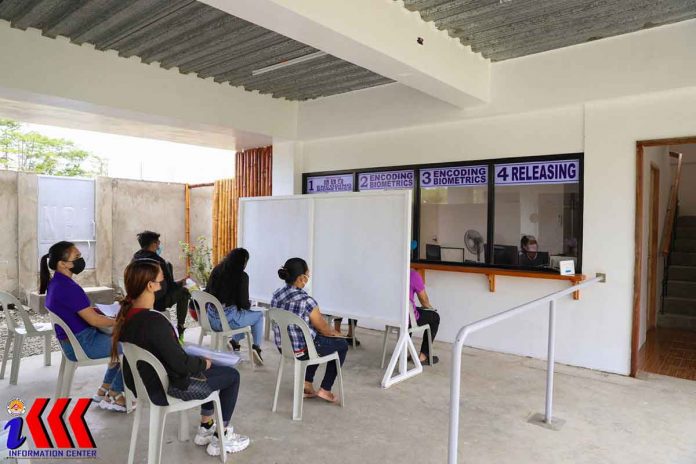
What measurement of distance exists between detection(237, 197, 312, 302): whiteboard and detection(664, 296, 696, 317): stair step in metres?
4.85

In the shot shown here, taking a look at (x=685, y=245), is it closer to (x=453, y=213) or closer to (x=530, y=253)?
(x=530, y=253)

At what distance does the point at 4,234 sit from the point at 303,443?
261 inches

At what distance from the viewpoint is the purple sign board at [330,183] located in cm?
635

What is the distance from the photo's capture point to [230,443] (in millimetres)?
2785

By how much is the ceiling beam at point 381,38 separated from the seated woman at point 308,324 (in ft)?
5.09

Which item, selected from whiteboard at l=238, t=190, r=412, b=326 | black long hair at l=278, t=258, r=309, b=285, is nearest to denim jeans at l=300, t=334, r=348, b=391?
black long hair at l=278, t=258, r=309, b=285

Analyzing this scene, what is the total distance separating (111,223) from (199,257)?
165 centimetres

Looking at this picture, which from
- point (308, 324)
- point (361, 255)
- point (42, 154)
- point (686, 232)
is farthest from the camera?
point (42, 154)

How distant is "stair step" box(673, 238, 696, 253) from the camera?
22.9 ft

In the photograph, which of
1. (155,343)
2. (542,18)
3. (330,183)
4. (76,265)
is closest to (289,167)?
(330,183)

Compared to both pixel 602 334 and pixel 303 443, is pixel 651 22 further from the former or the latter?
pixel 303 443

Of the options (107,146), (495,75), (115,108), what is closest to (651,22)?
(495,75)

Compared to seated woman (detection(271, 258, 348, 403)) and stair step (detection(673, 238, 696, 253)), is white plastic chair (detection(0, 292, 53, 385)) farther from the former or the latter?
stair step (detection(673, 238, 696, 253))

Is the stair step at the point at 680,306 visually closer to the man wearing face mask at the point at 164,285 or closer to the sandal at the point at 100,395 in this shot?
the man wearing face mask at the point at 164,285
